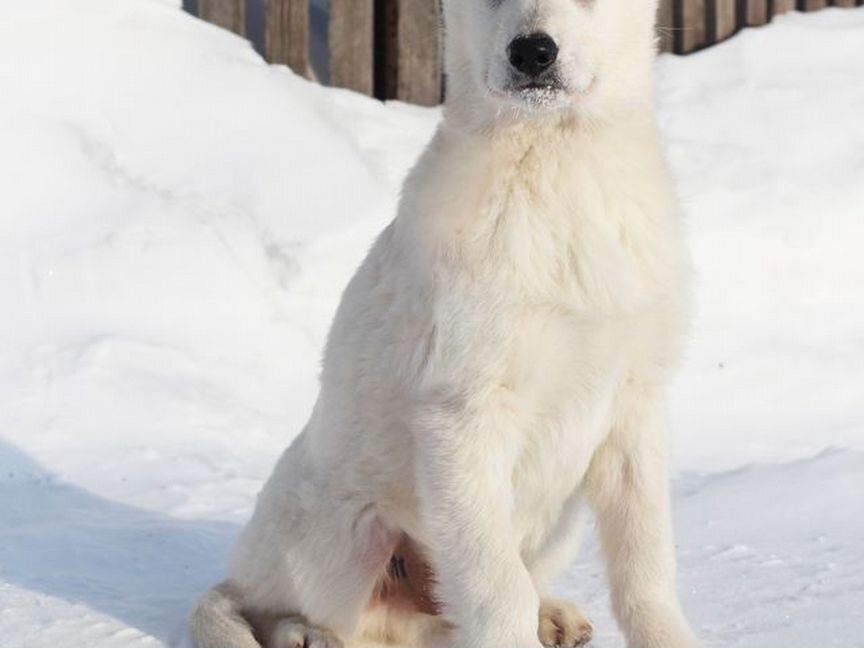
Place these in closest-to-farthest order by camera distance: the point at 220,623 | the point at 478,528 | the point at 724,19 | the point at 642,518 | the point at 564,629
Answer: the point at 478,528
the point at 642,518
the point at 220,623
the point at 564,629
the point at 724,19

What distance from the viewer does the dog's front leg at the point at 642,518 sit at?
381cm

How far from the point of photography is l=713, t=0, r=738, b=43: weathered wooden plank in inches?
344

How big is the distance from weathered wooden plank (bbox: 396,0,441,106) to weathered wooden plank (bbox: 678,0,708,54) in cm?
137

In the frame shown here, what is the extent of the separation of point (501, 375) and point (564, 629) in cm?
90

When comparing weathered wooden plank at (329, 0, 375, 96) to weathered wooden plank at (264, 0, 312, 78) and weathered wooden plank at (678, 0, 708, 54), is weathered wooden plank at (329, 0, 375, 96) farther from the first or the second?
weathered wooden plank at (678, 0, 708, 54)

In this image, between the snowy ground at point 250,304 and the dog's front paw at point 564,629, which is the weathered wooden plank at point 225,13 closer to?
the snowy ground at point 250,304

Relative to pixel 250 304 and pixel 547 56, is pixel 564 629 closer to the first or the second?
pixel 547 56

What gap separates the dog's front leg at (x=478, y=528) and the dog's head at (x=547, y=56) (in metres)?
0.70

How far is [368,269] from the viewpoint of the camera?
3.99 m

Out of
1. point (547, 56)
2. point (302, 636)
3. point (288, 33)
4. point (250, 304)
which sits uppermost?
point (547, 56)

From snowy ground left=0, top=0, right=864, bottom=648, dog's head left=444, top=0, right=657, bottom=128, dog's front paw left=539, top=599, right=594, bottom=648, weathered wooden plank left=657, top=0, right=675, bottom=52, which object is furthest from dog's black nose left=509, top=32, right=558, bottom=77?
weathered wooden plank left=657, top=0, right=675, bottom=52

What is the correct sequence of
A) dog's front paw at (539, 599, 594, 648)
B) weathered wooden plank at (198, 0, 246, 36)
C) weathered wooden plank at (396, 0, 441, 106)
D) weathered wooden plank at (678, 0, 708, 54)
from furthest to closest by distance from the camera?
1. weathered wooden plank at (678, 0, 708, 54)
2. weathered wooden plank at (396, 0, 441, 106)
3. weathered wooden plank at (198, 0, 246, 36)
4. dog's front paw at (539, 599, 594, 648)

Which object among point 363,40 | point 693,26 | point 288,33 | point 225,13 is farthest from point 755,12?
point 225,13

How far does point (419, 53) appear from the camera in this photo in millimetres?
8336
